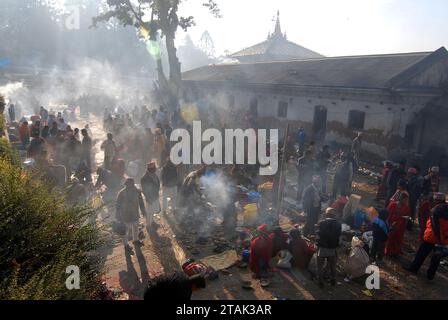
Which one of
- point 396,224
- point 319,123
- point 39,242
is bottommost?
point 396,224

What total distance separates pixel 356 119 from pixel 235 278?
1319 cm

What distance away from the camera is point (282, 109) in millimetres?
21688

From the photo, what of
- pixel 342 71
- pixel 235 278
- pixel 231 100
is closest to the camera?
pixel 235 278

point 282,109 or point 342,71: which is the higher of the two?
point 342,71

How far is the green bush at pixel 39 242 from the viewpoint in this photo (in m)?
4.32

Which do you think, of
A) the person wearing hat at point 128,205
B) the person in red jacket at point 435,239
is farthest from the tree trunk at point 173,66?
the person in red jacket at point 435,239

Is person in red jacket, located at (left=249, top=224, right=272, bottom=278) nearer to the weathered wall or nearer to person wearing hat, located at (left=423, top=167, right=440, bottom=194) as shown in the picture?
person wearing hat, located at (left=423, top=167, right=440, bottom=194)

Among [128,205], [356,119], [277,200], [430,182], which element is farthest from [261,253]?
[356,119]

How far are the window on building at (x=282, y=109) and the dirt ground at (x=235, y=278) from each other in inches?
545

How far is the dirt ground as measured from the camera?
21.2ft

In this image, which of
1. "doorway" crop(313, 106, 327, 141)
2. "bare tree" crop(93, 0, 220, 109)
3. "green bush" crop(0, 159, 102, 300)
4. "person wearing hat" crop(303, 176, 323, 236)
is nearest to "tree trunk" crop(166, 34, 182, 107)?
"bare tree" crop(93, 0, 220, 109)

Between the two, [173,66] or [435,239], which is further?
[173,66]

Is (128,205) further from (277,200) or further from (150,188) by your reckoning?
(277,200)
